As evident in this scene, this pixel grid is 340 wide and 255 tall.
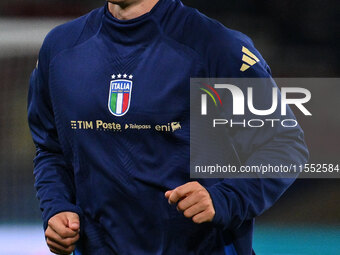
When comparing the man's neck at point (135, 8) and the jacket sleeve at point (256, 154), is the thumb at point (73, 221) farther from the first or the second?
the man's neck at point (135, 8)

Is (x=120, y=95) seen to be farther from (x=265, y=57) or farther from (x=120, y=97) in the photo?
(x=265, y=57)

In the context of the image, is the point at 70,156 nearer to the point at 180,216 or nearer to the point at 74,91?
the point at 74,91

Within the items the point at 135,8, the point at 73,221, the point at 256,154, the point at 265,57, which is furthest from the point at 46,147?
the point at 265,57

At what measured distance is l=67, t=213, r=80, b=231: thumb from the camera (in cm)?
119

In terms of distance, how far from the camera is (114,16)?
127 cm

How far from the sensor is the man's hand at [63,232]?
3.90ft

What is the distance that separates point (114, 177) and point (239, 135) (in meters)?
0.26

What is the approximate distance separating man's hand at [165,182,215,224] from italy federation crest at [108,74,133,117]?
0.22m

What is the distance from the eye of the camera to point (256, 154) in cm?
119

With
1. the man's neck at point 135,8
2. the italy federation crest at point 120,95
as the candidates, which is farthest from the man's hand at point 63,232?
the man's neck at point 135,8

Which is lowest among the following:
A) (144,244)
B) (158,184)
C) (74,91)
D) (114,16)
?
(144,244)

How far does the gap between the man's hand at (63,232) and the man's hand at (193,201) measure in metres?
0.24

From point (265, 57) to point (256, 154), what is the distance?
1641 millimetres

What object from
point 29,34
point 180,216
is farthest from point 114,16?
point 29,34
